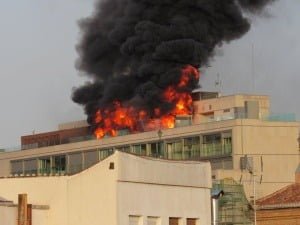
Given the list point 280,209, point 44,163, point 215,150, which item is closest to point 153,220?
point 280,209

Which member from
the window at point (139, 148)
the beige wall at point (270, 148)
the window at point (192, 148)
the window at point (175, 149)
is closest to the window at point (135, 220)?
the beige wall at point (270, 148)

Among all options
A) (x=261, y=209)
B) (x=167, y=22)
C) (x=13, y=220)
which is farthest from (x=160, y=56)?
(x=13, y=220)

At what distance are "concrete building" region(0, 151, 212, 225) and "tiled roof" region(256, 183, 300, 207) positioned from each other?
826 inches

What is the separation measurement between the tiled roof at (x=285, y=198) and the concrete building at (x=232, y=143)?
15.3m

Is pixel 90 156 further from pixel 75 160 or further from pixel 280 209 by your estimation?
pixel 280 209

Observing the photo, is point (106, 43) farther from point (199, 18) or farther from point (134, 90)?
point (199, 18)

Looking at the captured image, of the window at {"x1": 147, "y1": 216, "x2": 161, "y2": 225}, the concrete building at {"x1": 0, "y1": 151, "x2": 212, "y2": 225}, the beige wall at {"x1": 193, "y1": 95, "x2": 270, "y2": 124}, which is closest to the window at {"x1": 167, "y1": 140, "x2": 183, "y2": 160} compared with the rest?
the beige wall at {"x1": 193, "y1": 95, "x2": 270, "y2": 124}

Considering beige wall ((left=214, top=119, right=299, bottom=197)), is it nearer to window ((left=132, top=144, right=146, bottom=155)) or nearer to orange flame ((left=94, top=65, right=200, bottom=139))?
window ((left=132, top=144, right=146, bottom=155))

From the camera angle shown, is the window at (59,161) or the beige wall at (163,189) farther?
the window at (59,161)

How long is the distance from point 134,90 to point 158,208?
67.4 metres

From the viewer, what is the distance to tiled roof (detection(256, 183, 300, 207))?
216ft

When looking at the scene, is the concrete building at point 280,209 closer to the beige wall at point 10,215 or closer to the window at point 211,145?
the beige wall at point 10,215

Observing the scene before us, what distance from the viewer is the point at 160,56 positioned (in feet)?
335

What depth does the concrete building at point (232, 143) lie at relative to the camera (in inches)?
3661
